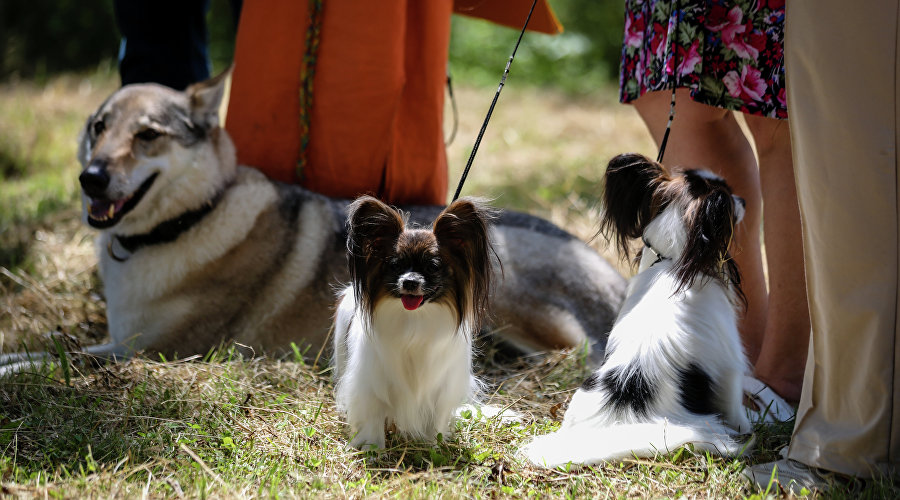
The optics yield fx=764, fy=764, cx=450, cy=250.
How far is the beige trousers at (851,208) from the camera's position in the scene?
1956 millimetres

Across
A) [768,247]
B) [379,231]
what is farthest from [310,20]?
[768,247]

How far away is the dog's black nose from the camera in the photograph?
3.15 m

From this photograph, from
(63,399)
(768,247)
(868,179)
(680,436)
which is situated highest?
(868,179)

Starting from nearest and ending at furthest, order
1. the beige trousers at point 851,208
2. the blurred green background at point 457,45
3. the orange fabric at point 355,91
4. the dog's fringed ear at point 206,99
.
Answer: the beige trousers at point 851,208 → the dog's fringed ear at point 206,99 → the orange fabric at point 355,91 → the blurred green background at point 457,45

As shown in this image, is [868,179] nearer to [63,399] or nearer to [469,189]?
[63,399]

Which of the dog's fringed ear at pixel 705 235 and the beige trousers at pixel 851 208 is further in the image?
the dog's fringed ear at pixel 705 235

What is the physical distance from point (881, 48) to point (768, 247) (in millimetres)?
1218

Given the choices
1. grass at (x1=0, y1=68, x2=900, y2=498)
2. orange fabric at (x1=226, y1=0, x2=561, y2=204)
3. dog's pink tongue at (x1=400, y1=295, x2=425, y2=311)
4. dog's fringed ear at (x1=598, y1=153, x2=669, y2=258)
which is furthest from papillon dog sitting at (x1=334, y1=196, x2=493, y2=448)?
orange fabric at (x1=226, y1=0, x2=561, y2=204)

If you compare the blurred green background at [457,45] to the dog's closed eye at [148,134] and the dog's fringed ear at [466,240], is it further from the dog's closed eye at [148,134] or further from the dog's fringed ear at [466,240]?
the dog's fringed ear at [466,240]

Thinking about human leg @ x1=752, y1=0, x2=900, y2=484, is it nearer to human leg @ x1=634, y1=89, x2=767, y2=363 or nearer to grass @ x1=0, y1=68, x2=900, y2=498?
grass @ x1=0, y1=68, x2=900, y2=498

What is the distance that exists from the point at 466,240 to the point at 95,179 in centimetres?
178

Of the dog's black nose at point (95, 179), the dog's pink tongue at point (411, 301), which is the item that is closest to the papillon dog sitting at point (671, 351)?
the dog's pink tongue at point (411, 301)

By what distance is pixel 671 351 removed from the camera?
2.37 meters

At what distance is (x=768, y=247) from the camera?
3.03 metres
